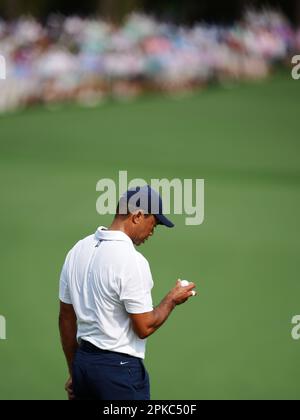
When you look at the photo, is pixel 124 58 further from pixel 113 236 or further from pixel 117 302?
pixel 117 302

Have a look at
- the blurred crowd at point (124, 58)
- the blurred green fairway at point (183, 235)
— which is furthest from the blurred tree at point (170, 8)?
the blurred green fairway at point (183, 235)

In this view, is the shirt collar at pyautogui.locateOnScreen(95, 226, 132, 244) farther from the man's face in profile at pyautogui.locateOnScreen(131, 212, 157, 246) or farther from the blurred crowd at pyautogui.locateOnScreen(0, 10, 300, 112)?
the blurred crowd at pyautogui.locateOnScreen(0, 10, 300, 112)

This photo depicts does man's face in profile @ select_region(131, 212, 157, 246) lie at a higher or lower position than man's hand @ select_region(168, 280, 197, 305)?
higher

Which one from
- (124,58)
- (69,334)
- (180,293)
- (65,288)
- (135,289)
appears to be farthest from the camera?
(124,58)

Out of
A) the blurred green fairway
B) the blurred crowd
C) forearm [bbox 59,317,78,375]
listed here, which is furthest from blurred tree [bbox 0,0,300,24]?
forearm [bbox 59,317,78,375]

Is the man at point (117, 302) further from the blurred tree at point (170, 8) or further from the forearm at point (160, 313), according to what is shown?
the blurred tree at point (170, 8)

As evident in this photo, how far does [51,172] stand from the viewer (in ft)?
53.7

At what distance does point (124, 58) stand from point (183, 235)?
1405 cm

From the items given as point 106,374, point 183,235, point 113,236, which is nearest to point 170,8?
point 183,235

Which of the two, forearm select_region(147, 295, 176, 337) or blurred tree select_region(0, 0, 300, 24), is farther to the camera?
blurred tree select_region(0, 0, 300, 24)

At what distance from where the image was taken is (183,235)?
40.1 feet

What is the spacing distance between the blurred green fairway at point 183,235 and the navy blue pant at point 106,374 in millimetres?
2240

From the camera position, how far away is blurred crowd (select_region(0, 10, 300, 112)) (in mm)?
23859

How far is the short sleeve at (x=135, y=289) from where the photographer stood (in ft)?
15.2
